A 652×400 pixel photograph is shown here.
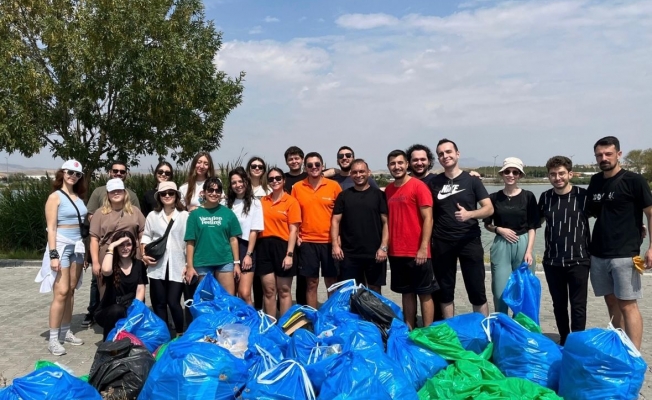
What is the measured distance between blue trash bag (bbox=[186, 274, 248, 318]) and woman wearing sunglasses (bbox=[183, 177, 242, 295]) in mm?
166

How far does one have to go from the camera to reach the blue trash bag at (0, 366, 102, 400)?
116 inches

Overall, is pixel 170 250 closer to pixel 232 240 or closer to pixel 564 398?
pixel 232 240

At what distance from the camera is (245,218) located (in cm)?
497

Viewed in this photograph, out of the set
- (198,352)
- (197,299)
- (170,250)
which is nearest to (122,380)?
(198,352)

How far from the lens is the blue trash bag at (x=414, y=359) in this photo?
3580mm

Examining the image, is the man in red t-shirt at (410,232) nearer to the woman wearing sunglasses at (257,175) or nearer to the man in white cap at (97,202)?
the woman wearing sunglasses at (257,175)

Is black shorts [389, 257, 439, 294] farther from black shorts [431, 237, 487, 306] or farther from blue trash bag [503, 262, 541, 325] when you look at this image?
blue trash bag [503, 262, 541, 325]

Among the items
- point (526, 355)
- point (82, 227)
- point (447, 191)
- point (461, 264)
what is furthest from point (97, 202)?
point (526, 355)

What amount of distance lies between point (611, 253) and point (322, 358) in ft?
8.33

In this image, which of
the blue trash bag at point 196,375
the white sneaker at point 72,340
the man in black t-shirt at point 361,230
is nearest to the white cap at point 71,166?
the white sneaker at point 72,340

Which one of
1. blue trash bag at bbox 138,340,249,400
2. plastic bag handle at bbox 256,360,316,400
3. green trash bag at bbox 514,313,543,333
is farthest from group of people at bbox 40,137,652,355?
plastic bag handle at bbox 256,360,316,400

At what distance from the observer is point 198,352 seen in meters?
3.29

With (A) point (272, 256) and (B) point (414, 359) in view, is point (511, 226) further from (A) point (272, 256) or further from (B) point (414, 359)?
(A) point (272, 256)

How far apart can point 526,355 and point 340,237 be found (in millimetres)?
1944
